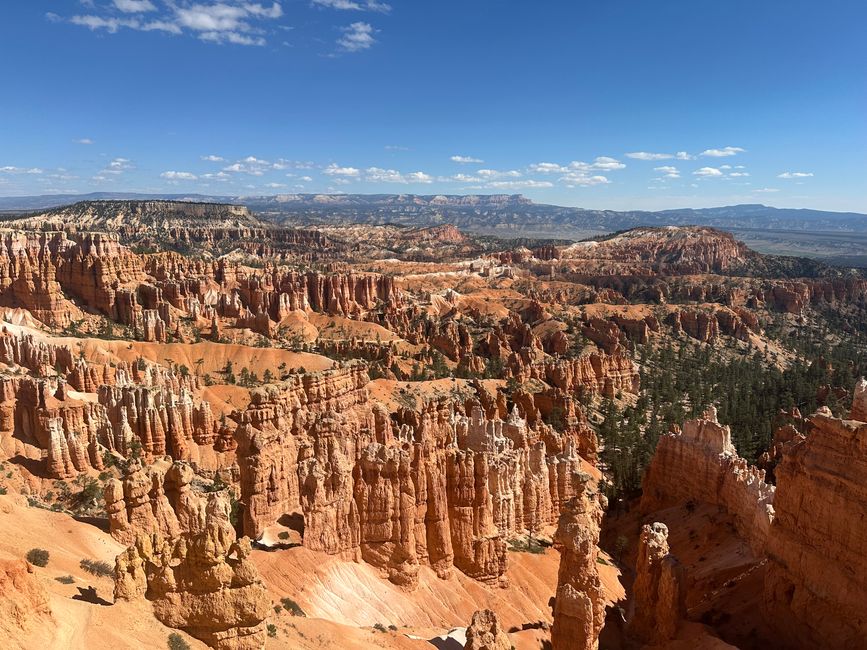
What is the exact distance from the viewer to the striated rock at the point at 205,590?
11.7 meters

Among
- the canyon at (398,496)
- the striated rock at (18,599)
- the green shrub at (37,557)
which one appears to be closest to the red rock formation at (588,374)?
the canyon at (398,496)

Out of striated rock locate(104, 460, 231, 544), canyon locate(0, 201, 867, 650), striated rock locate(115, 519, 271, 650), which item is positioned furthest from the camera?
striated rock locate(104, 460, 231, 544)

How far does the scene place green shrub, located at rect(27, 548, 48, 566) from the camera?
45.7 ft

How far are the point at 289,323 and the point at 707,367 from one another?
195 feet

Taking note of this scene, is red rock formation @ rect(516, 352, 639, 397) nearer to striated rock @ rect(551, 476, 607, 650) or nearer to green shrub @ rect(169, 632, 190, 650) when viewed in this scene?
striated rock @ rect(551, 476, 607, 650)

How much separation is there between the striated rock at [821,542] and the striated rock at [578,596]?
6.85 meters

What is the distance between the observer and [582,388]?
64938mm

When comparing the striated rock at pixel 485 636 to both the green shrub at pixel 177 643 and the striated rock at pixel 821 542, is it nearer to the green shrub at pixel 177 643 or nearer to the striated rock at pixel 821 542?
the green shrub at pixel 177 643

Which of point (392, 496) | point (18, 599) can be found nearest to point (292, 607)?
point (392, 496)

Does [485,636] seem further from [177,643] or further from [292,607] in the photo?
[177,643]

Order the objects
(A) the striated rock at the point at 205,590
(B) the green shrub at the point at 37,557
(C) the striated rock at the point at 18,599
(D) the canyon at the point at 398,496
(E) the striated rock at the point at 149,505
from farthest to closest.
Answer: (E) the striated rock at the point at 149,505
(D) the canyon at the point at 398,496
(B) the green shrub at the point at 37,557
(A) the striated rock at the point at 205,590
(C) the striated rock at the point at 18,599

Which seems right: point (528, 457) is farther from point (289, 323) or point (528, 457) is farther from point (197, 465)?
point (289, 323)

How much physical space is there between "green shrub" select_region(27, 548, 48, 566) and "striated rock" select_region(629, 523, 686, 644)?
59.1ft

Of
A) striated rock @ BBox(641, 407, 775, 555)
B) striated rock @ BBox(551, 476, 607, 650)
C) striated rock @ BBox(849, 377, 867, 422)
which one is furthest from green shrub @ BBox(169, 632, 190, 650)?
striated rock @ BBox(849, 377, 867, 422)
